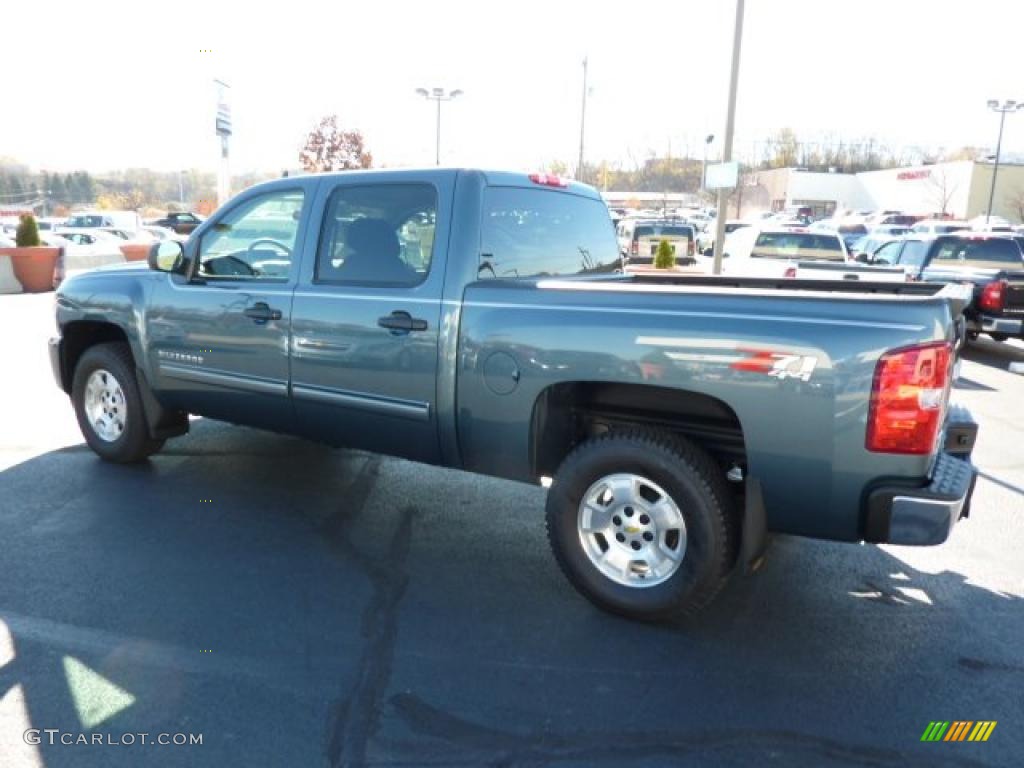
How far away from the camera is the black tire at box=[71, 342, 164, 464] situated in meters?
5.57

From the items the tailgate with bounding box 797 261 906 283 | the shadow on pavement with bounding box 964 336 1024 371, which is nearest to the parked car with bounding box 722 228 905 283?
the tailgate with bounding box 797 261 906 283

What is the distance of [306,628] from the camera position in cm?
363

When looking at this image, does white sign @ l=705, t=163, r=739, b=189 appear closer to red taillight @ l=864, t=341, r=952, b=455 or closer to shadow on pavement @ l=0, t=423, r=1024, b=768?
shadow on pavement @ l=0, t=423, r=1024, b=768

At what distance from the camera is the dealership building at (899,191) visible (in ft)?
230

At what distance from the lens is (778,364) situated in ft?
10.5

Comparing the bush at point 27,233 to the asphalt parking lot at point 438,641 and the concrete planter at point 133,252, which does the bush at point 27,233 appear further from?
the asphalt parking lot at point 438,641

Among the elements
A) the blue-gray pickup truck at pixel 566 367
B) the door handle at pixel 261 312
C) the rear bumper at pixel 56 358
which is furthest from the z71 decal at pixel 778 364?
the rear bumper at pixel 56 358

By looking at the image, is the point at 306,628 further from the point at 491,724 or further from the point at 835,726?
the point at 835,726

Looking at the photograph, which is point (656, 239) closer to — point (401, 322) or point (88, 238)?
point (88, 238)

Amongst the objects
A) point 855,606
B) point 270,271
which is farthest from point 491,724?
point 270,271

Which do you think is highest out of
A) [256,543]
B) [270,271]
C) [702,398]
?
[270,271]

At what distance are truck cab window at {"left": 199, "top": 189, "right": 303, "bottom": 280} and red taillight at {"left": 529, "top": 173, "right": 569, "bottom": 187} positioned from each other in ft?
4.37

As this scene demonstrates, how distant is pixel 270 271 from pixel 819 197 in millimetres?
96091

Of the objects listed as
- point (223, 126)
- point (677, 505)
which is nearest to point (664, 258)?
point (223, 126)
